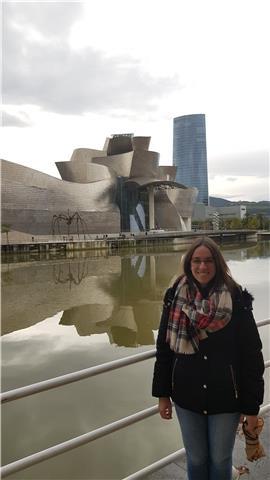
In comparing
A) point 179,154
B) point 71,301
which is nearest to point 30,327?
point 71,301

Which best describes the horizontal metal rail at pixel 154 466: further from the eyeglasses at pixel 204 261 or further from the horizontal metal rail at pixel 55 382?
the eyeglasses at pixel 204 261

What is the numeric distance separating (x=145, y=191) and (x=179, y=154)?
233 feet

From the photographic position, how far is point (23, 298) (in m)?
12.1

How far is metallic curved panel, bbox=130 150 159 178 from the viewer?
2036 inches

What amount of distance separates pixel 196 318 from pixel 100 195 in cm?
4793

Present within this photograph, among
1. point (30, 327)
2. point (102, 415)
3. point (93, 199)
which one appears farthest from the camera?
point (93, 199)

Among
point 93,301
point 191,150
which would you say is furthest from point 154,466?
point 191,150

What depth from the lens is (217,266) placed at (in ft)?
5.17

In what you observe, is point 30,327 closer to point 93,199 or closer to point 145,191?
point 93,199

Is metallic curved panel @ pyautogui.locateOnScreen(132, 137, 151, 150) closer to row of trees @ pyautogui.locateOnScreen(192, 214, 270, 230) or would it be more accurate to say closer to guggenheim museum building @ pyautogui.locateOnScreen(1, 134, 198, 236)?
guggenheim museum building @ pyautogui.locateOnScreen(1, 134, 198, 236)

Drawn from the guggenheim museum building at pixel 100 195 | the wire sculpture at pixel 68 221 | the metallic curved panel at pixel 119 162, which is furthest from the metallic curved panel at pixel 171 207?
the wire sculpture at pixel 68 221

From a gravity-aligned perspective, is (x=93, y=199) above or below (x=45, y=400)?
above

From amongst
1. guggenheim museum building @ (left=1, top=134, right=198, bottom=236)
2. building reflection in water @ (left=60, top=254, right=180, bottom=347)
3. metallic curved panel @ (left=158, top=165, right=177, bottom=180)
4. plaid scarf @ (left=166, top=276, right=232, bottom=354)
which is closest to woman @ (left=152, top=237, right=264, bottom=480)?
plaid scarf @ (left=166, top=276, right=232, bottom=354)

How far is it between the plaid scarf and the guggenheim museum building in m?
37.2
